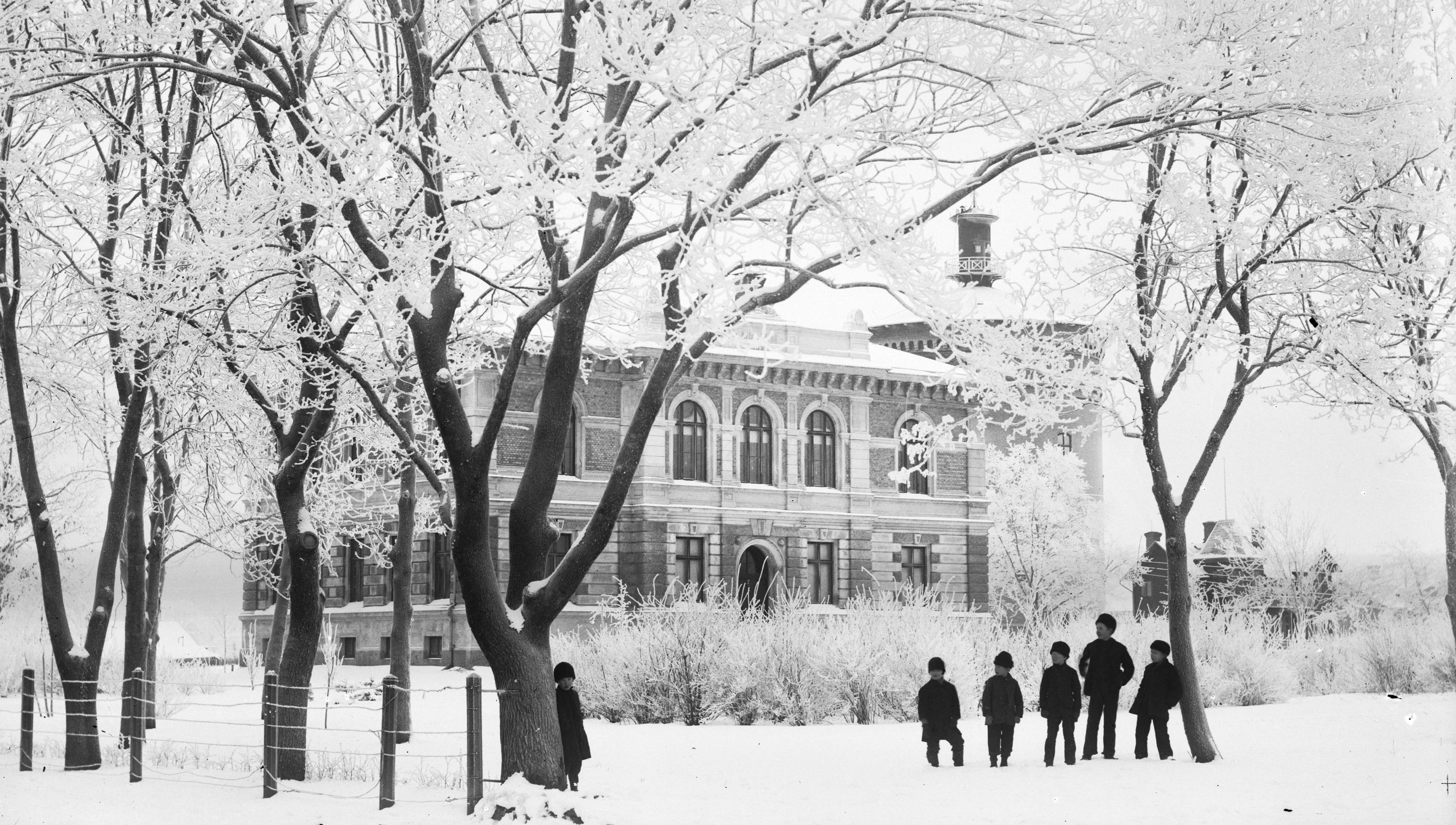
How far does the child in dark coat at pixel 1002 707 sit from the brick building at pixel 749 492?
74.7 feet

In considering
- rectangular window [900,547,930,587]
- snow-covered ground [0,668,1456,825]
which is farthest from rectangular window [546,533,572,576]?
snow-covered ground [0,668,1456,825]

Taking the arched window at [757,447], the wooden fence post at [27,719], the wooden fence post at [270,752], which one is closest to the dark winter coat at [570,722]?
the wooden fence post at [270,752]

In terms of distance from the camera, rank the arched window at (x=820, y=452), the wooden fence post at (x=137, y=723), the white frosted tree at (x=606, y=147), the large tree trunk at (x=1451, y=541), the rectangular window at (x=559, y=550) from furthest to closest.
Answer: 1. the arched window at (x=820, y=452)
2. the rectangular window at (x=559, y=550)
3. the large tree trunk at (x=1451, y=541)
4. the wooden fence post at (x=137, y=723)
5. the white frosted tree at (x=606, y=147)

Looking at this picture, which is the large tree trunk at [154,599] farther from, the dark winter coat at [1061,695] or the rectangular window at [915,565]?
the rectangular window at [915,565]

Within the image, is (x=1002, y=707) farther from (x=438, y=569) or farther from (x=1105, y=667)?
(x=438, y=569)

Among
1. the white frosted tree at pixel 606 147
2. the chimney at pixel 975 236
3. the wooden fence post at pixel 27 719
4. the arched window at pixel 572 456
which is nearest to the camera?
the white frosted tree at pixel 606 147

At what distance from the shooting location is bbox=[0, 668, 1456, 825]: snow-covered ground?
11094mm

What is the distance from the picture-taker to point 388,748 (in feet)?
35.7

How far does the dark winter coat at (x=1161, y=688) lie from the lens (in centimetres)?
1391

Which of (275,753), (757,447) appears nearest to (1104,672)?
(275,753)

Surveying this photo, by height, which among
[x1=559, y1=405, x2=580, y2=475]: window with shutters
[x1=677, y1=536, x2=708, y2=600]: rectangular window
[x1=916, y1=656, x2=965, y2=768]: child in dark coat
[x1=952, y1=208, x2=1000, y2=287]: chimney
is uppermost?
[x1=952, y1=208, x2=1000, y2=287]: chimney

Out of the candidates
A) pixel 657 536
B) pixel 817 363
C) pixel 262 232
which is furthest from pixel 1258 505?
pixel 262 232

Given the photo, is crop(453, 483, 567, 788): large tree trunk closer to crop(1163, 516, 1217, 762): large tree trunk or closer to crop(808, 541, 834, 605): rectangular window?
crop(1163, 516, 1217, 762): large tree trunk

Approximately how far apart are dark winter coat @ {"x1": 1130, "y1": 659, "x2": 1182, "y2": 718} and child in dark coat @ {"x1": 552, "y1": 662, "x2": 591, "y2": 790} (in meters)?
5.50
